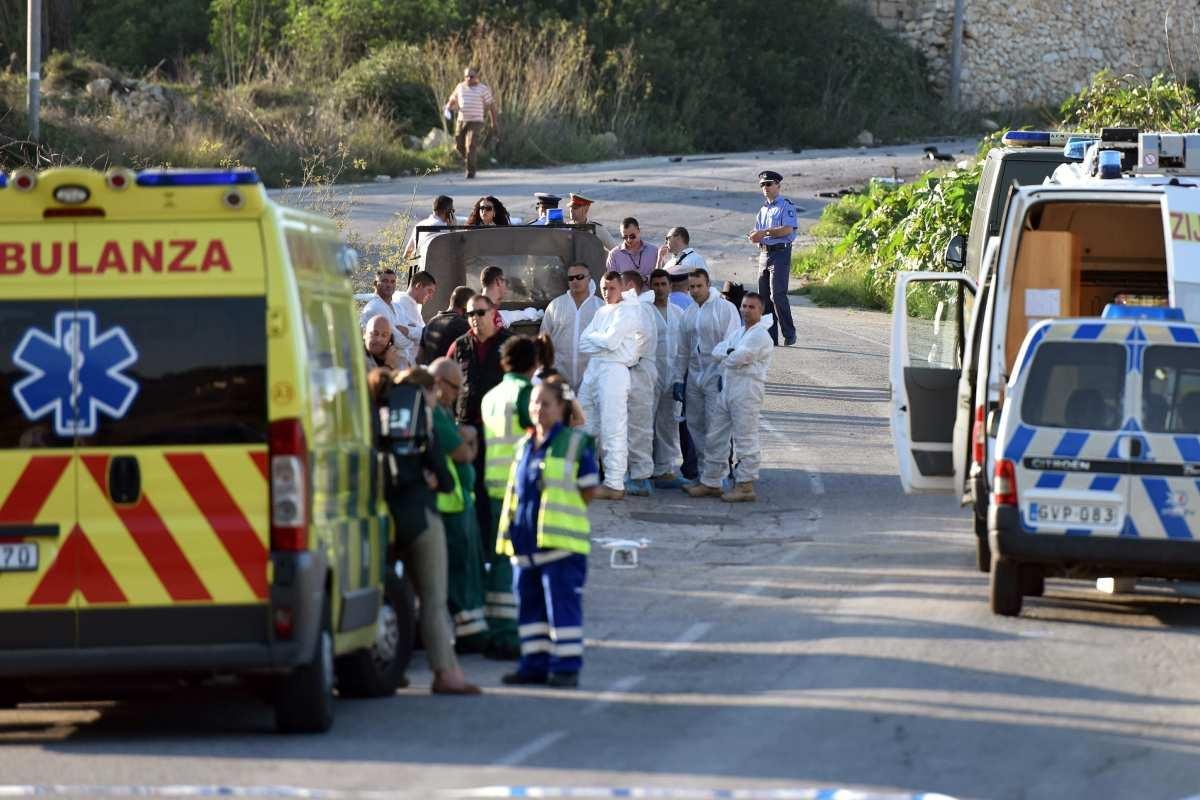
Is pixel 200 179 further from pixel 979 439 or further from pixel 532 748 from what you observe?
pixel 979 439

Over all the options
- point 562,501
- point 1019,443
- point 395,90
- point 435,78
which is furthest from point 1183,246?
point 395,90

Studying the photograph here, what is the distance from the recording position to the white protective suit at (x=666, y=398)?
A: 17.8 meters

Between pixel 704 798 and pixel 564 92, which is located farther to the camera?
pixel 564 92

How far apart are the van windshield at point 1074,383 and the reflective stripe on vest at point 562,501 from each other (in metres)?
3.18

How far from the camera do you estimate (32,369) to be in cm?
875

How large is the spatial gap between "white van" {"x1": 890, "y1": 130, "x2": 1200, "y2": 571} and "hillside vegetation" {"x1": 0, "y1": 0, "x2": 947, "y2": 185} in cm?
1871

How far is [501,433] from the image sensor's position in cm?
1159

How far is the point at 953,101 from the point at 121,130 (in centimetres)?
2550

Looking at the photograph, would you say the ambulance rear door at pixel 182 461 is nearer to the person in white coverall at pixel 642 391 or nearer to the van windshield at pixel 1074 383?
the van windshield at pixel 1074 383

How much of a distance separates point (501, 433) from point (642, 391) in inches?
227

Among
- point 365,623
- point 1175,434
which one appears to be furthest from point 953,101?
point 365,623

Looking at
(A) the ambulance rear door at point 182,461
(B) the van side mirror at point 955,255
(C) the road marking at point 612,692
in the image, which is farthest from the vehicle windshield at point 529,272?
(A) the ambulance rear door at point 182,461

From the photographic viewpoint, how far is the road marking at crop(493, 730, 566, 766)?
863cm

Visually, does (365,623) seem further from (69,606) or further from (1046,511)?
(1046,511)
